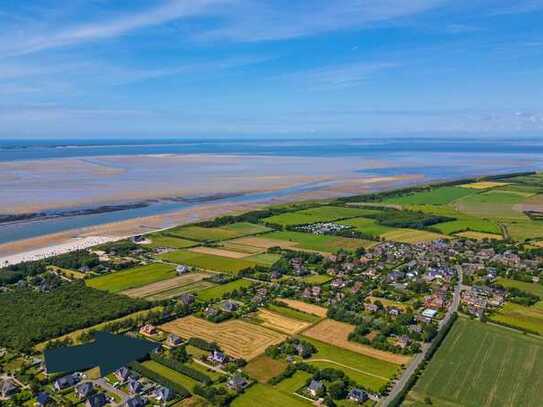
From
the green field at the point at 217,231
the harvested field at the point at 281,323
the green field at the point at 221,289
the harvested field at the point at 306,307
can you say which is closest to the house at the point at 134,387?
the harvested field at the point at 281,323

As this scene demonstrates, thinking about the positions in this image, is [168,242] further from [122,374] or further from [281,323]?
[122,374]

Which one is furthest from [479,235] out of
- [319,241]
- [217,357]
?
[217,357]

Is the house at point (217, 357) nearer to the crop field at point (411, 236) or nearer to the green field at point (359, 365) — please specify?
the green field at point (359, 365)

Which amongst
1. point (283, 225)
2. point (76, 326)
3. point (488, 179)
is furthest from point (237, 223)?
point (488, 179)

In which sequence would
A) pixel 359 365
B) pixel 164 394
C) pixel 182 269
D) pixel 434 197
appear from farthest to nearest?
pixel 434 197 < pixel 182 269 < pixel 359 365 < pixel 164 394

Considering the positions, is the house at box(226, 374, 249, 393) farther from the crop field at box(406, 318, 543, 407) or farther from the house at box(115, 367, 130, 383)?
the crop field at box(406, 318, 543, 407)

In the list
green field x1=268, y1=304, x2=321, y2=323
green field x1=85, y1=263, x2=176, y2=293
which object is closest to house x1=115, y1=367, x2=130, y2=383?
green field x1=268, y1=304, x2=321, y2=323
